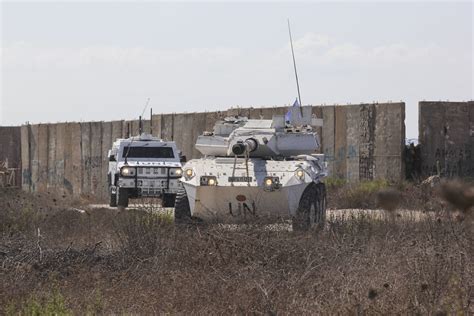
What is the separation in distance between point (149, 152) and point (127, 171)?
4.01ft

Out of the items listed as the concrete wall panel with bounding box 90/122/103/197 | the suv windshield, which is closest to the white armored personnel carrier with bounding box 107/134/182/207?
the suv windshield

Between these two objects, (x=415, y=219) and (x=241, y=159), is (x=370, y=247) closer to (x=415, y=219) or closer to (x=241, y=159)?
(x=415, y=219)

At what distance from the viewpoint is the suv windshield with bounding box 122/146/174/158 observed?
26.1m

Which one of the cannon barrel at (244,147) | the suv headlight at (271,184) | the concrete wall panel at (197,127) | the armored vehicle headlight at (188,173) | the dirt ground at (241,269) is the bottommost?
the dirt ground at (241,269)

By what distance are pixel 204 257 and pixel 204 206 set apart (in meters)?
5.82

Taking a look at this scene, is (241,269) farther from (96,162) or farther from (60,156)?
(60,156)

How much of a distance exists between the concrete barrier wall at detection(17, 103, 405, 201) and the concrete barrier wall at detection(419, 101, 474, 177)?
614 millimetres

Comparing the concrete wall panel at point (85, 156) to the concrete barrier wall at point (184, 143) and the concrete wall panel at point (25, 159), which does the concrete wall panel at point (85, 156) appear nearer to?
the concrete barrier wall at point (184, 143)

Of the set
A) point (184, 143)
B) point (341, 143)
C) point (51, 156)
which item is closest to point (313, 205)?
point (341, 143)

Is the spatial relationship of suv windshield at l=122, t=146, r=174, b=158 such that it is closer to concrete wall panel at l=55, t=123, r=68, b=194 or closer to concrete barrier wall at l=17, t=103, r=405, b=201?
concrete barrier wall at l=17, t=103, r=405, b=201

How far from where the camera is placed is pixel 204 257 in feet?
35.6

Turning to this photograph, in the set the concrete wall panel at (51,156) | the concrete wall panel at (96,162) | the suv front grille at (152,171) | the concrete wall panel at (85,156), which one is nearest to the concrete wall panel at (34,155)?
the concrete wall panel at (51,156)

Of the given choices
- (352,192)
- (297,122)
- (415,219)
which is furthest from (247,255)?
(352,192)

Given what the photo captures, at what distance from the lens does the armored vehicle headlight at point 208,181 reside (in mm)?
16562
